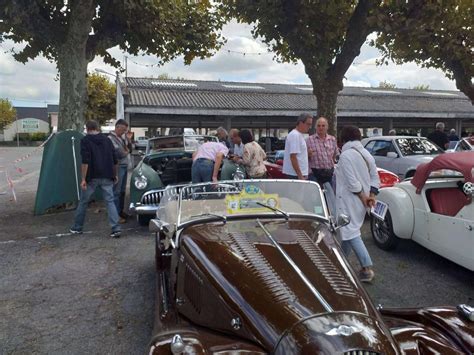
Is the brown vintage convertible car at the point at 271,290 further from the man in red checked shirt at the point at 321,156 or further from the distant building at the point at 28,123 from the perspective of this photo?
the distant building at the point at 28,123

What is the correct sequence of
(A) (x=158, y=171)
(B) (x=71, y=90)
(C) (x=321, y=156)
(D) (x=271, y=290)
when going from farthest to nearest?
(B) (x=71, y=90) → (A) (x=158, y=171) → (C) (x=321, y=156) → (D) (x=271, y=290)

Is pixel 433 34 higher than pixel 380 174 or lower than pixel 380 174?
higher

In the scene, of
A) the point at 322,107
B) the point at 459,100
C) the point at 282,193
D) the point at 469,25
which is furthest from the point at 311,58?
the point at 459,100

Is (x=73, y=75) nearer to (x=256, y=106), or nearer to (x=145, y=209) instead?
(x=145, y=209)

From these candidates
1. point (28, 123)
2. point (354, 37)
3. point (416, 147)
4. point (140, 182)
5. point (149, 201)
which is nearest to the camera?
point (149, 201)

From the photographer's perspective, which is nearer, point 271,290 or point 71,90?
point 271,290

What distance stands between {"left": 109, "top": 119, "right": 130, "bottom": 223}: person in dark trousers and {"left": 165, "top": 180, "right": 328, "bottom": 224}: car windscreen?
4354mm

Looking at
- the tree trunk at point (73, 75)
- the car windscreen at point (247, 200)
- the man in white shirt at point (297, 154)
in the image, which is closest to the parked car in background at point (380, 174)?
the man in white shirt at point (297, 154)

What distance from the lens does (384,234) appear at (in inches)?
225

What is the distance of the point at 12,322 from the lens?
149 inches

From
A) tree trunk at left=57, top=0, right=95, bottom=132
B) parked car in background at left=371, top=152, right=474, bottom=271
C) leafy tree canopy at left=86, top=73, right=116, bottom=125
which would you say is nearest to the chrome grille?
tree trunk at left=57, top=0, right=95, bottom=132

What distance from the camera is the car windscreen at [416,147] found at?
1035 centimetres

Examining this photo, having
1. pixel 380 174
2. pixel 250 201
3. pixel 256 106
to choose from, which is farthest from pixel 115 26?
pixel 256 106

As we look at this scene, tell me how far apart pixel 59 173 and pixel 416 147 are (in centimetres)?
861
